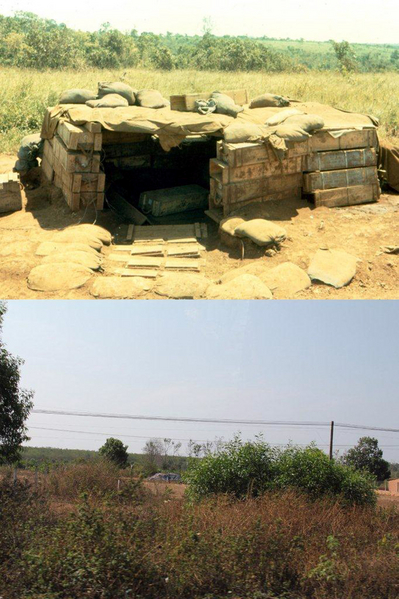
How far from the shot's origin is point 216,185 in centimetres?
1077

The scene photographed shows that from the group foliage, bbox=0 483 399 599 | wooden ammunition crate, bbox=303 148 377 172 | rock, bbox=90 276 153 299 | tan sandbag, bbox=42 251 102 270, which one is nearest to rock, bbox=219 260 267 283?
rock, bbox=90 276 153 299

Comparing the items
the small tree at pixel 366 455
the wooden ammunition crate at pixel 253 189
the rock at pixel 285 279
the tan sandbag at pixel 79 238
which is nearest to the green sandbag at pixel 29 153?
the tan sandbag at pixel 79 238

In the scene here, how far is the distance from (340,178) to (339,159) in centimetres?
31

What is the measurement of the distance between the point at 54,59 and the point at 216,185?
17609 millimetres

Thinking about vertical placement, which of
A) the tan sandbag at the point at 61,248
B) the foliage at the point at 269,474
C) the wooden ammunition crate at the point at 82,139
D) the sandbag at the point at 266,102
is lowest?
the foliage at the point at 269,474

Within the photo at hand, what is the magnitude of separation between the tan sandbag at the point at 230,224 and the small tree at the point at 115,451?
3.75 meters

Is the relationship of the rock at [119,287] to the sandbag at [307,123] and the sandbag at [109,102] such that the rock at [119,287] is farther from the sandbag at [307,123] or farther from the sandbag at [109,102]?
the sandbag at [109,102]

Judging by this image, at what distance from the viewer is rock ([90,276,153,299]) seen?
8344 mm

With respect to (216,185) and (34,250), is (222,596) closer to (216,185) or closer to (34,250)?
(34,250)

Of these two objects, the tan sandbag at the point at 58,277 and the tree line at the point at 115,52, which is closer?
the tan sandbag at the point at 58,277

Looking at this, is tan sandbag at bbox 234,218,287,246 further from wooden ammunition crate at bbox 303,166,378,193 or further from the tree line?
the tree line

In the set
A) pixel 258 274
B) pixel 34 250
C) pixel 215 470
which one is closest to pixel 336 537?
pixel 215 470

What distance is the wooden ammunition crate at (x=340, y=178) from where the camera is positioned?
10945 millimetres

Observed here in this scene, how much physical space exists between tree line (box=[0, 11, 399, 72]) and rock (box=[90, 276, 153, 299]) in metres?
19.2
